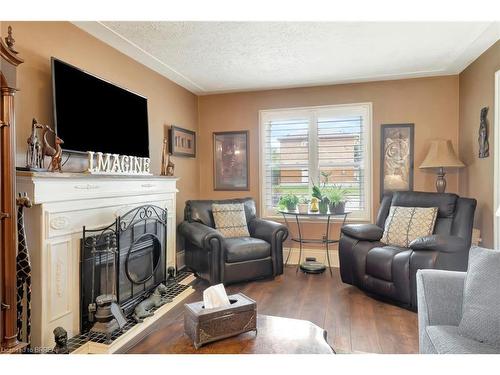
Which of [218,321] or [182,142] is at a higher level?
[182,142]

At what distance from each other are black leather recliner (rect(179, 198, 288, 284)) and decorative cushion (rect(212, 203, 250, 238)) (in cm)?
9

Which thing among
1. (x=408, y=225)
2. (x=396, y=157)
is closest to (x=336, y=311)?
(x=408, y=225)

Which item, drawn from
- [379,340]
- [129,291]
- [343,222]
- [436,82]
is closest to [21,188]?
[129,291]

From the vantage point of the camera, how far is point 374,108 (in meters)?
4.28

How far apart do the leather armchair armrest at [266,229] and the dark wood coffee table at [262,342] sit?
219 centimetres

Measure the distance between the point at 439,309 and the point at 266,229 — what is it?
2418 mm

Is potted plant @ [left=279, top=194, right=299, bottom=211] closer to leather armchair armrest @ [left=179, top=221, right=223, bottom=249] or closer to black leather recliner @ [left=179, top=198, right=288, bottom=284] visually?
black leather recliner @ [left=179, top=198, right=288, bottom=284]

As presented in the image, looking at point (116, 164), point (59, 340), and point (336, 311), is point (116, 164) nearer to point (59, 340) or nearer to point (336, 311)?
point (59, 340)

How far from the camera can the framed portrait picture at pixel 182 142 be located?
163 inches

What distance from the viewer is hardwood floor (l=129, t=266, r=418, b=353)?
232cm
